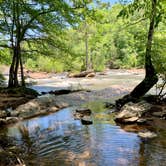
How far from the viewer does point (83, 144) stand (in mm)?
8273

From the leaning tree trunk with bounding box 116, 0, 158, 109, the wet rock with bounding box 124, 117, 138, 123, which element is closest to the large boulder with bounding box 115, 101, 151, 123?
the wet rock with bounding box 124, 117, 138, 123

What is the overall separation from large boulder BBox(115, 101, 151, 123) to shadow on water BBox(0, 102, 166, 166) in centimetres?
42

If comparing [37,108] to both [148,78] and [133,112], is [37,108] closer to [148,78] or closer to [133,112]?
[133,112]

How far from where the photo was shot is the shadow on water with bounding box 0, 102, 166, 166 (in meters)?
6.99

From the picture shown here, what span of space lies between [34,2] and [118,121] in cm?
947

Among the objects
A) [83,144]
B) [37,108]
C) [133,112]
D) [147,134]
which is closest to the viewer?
[83,144]

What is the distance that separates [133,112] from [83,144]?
3.69 metres

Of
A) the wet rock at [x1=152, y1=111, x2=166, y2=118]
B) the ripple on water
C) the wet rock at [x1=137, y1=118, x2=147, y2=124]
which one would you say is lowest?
the ripple on water

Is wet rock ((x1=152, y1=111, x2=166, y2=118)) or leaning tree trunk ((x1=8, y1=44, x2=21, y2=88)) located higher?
leaning tree trunk ((x1=8, y1=44, x2=21, y2=88))

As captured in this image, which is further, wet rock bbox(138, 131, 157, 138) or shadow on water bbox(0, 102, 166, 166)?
wet rock bbox(138, 131, 157, 138)

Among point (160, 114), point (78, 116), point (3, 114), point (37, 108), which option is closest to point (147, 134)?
point (160, 114)

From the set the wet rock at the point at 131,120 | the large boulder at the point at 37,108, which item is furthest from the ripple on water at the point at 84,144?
the large boulder at the point at 37,108


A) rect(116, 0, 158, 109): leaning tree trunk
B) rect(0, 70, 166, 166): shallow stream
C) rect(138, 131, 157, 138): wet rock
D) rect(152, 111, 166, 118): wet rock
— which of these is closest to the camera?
rect(0, 70, 166, 166): shallow stream

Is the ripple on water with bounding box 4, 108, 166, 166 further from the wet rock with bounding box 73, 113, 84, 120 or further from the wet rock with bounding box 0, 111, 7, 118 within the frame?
the wet rock with bounding box 0, 111, 7, 118
